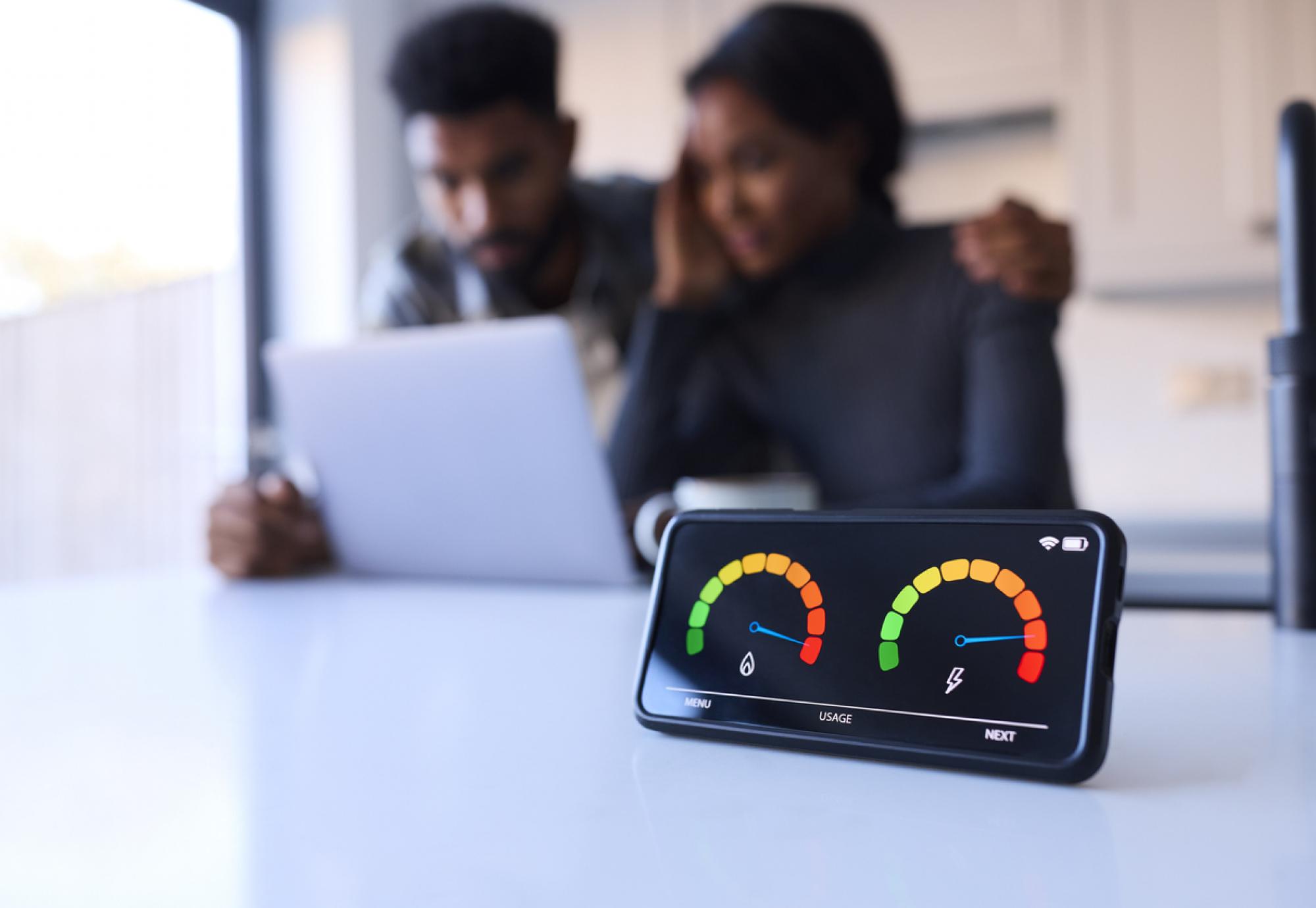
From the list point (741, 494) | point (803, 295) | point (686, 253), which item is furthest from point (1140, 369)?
point (741, 494)

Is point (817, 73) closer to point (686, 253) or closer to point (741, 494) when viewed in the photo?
point (686, 253)

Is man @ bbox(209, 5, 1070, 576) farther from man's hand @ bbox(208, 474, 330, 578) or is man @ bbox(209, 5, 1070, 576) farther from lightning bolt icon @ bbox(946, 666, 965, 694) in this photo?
lightning bolt icon @ bbox(946, 666, 965, 694)

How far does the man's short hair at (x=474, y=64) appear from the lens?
159 cm

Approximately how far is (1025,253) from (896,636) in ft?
3.32

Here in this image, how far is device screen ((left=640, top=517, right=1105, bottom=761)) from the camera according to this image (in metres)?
0.33

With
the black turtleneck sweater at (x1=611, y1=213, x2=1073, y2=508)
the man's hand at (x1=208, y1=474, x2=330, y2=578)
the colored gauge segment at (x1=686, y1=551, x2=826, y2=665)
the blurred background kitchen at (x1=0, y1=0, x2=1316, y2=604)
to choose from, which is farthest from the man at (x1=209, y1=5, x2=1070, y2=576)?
the colored gauge segment at (x1=686, y1=551, x2=826, y2=665)

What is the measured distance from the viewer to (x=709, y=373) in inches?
61.2

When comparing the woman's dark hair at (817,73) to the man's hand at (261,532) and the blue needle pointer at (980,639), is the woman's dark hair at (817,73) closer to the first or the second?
the man's hand at (261,532)

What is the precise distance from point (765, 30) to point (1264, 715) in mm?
1257

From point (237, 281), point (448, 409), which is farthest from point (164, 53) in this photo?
point (448, 409)

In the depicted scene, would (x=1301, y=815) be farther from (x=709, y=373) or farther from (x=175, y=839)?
(x=709, y=373)

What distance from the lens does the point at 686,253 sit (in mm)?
1537

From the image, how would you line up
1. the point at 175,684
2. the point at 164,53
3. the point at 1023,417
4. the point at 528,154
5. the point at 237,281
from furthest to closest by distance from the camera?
the point at 237,281 → the point at 164,53 → the point at 528,154 → the point at 1023,417 → the point at 175,684

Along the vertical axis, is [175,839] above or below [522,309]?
below
